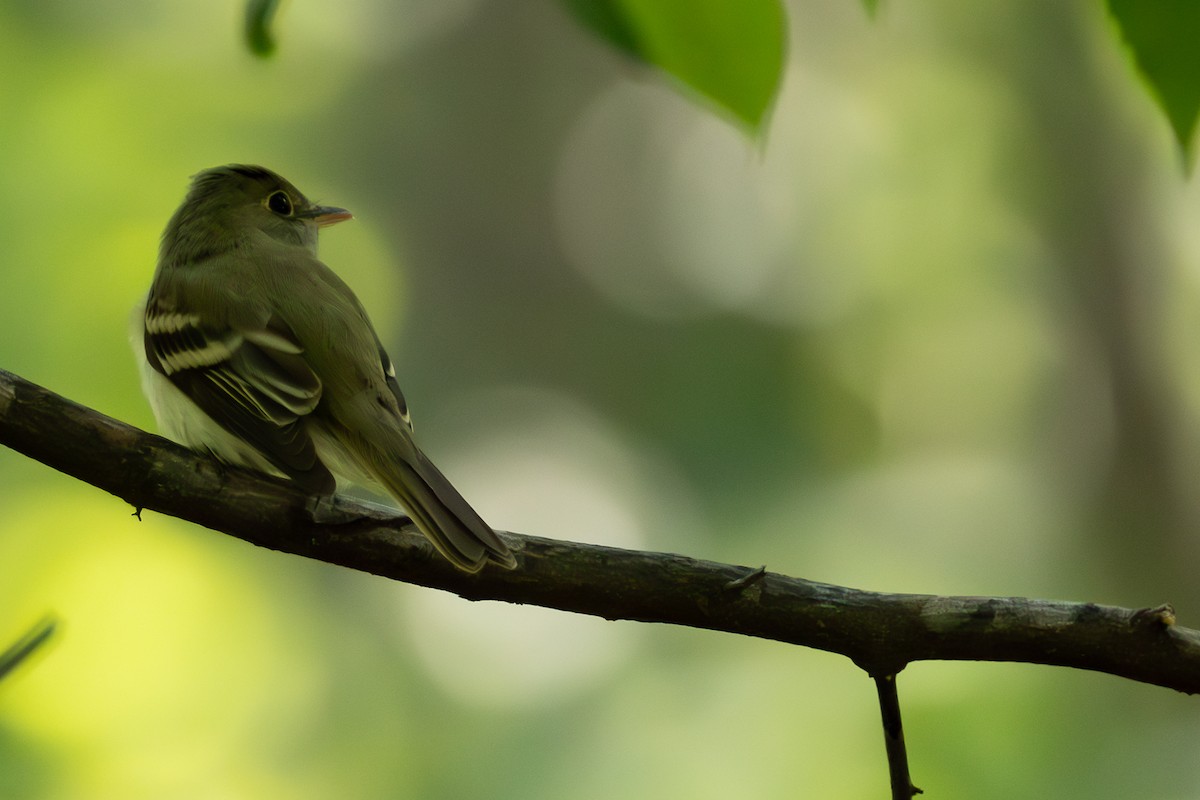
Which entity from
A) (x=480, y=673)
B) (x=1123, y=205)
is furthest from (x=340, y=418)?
(x=1123, y=205)

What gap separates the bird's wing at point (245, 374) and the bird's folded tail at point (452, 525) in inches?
8.8

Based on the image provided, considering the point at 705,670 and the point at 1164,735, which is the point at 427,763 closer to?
the point at 705,670

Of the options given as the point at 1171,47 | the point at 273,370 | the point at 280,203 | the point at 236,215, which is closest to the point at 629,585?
the point at 273,370

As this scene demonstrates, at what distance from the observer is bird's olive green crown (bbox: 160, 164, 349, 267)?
138 inches

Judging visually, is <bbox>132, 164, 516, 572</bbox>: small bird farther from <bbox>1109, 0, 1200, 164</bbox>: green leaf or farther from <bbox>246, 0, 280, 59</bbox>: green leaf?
<bbox>1109, 0, 1200, 164</bbox>: green leaf

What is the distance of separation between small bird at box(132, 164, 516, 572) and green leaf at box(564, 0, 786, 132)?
1379mm

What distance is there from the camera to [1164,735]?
592 centimetres

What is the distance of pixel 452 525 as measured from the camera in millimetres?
1973

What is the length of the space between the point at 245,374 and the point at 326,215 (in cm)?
125

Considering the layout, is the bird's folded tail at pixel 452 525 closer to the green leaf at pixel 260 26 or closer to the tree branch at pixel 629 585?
the tree branch at pixel 629 585

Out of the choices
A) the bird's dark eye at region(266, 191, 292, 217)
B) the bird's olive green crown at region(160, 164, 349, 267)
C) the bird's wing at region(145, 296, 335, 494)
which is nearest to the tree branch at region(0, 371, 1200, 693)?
the bird's wing at region(145, 296, 335, 494)

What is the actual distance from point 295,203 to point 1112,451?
5.42 meters

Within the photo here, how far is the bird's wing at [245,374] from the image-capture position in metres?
2.58

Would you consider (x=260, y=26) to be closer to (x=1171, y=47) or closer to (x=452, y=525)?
(x=1171, y=47)
